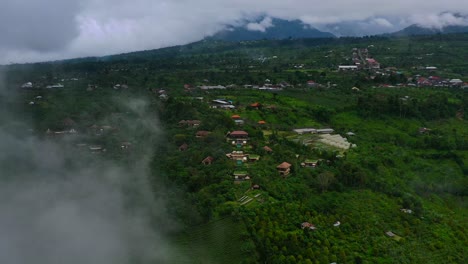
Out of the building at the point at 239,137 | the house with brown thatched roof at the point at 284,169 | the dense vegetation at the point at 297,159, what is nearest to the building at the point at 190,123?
the dense vegetation at the point at 297,159

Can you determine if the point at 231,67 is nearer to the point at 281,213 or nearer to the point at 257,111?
the point at 257,111

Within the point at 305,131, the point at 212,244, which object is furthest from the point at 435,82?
the point at 212,244

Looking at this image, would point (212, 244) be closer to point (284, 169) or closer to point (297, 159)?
point (284, 169)

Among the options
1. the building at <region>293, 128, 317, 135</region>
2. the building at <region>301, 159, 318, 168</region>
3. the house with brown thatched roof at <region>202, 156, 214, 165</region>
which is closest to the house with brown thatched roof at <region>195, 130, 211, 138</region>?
the house with brown thatched roof at <region>202, 156, 214, 165</region>

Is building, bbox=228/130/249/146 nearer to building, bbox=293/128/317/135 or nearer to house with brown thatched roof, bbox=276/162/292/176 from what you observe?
house with brown thatched roof, bbox=276/162/292/176

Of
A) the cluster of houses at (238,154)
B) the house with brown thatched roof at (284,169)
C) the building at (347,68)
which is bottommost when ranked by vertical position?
the house with brown thatched roof at (284,169)

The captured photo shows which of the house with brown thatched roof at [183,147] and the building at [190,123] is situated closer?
the house with brown thatched roof at [183,147]

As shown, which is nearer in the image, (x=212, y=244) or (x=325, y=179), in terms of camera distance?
(x=212, y=244)

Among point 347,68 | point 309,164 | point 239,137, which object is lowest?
point 309,164

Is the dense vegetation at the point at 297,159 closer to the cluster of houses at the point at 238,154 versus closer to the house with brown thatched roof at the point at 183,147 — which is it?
the cluster of houses at the point at 238,154
